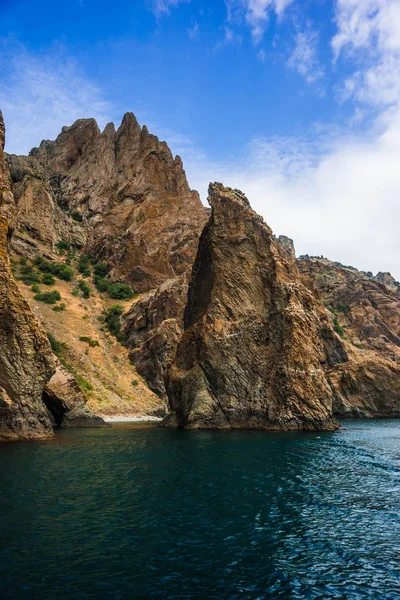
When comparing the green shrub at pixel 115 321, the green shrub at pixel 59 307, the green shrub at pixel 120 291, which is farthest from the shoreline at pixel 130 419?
the green shrub at pixel 120 291

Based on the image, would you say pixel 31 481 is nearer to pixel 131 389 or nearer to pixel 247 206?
pixel 247 206

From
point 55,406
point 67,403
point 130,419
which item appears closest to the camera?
point 67,403

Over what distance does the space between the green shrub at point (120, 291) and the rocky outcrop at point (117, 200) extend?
11.2ft

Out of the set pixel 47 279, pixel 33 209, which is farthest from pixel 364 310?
pixel 33 209

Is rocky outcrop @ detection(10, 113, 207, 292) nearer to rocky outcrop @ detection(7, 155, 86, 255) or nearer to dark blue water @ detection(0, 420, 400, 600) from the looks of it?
rocky outcrop @ detection(7, 155, 86, 255)

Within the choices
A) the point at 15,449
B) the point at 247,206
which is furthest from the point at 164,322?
the point at 15,449

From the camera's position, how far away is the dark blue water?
37.6 ft

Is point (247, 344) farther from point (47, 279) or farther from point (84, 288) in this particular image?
point (84, 288)

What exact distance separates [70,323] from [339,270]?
11321 centimetres

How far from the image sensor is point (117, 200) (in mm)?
132000

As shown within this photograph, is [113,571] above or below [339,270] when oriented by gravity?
below

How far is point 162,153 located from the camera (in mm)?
137625

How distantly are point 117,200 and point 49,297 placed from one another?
180 ft

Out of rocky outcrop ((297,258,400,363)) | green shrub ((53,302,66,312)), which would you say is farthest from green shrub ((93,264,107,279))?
rocky outcrop ((297,258,400,363))
